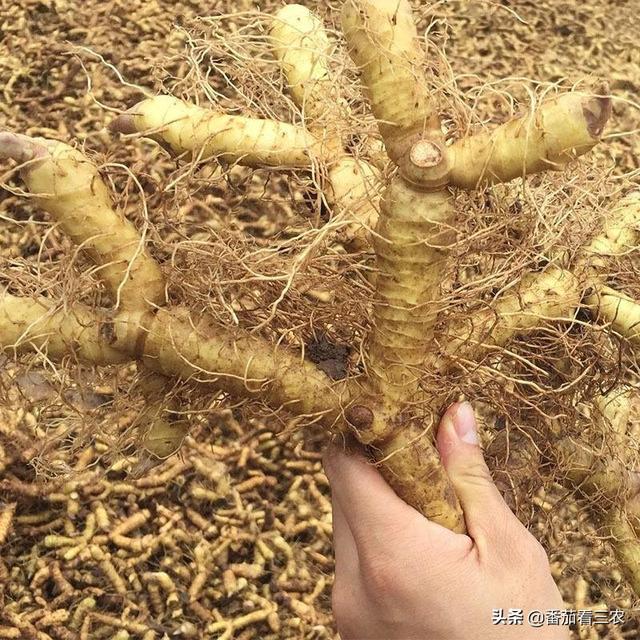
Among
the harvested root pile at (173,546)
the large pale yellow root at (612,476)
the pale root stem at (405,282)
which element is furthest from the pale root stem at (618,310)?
the harvested root pile at (173,546)

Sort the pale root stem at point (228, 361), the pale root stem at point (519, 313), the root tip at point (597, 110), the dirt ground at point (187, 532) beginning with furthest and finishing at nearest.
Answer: the dirt ground at point (187, 532) < the pale root stem at point (519, 313) < the pale root stem at point (228, 361) < the root tip at point (597, 110)

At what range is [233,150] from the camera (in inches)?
36.7

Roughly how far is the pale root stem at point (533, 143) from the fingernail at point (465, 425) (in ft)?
1.24

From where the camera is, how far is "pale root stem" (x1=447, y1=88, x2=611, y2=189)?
2.31 feet

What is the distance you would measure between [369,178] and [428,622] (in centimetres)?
56

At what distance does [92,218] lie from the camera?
0.85 meters

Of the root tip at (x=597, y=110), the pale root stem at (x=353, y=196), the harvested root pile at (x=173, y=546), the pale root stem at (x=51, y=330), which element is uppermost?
the root tip at (x=597, y=110)

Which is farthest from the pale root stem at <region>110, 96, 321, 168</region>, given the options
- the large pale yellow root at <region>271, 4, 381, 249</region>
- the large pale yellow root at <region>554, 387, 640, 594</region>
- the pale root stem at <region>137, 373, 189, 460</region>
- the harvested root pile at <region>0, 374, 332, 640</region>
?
the harvested root pile at <region>0, 374, 332, 640</region>

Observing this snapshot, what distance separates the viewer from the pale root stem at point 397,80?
2.47 feet

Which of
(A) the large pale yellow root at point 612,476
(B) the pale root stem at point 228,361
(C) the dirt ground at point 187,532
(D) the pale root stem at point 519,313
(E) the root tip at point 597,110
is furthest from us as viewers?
(C) the dirt ground at point 187,532

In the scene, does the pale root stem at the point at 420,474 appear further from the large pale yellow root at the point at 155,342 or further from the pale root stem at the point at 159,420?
the pale root stem at the point at 159,420

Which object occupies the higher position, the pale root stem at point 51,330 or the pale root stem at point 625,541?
the pale root stem at point 51,330

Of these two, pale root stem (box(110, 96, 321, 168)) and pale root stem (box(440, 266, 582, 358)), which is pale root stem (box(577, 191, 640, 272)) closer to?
pale root stem (box(440, 266, 582, 358))

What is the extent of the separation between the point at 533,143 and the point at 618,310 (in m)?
0.39
